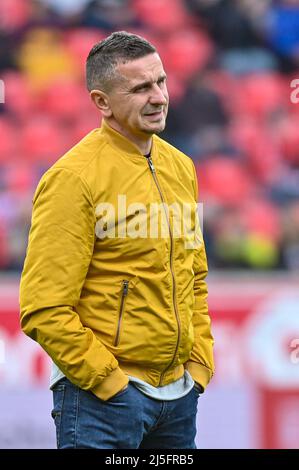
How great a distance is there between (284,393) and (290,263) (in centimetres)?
99

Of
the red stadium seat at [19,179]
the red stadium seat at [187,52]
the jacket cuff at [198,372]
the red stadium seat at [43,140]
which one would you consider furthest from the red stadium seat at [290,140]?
the jacket cuff at [198,372]

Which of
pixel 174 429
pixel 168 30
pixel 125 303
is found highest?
pixel 168 30

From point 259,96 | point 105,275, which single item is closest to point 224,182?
point 259,96

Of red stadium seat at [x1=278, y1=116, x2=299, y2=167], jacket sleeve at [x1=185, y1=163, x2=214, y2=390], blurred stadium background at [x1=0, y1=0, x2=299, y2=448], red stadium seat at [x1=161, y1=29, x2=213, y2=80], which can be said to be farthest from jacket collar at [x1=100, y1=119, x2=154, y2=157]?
red stadium seat at [x1=161, y1=29, x2=213, y2=80]

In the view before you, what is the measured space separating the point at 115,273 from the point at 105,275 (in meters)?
0.03

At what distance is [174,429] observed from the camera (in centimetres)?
291

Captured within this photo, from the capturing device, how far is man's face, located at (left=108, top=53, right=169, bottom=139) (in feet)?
9.15

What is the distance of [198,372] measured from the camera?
302 centimetres

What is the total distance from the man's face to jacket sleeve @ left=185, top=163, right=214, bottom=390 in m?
0.33

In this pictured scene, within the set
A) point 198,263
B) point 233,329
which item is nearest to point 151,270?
point 198,263

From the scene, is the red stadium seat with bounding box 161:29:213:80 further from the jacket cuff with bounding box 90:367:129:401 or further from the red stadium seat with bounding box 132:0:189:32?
the jacket cuff with bounding box 90:367:129:401

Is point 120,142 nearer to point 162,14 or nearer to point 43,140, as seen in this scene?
point 43,140

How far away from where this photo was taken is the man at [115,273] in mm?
2682

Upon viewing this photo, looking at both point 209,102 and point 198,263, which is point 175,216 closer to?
point 198,263
